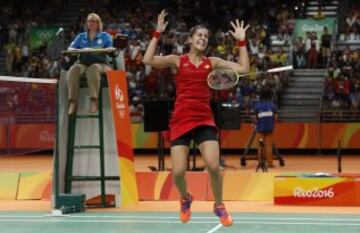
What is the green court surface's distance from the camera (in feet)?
42.9

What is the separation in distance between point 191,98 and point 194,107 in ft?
0.41

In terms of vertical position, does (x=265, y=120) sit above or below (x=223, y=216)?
below

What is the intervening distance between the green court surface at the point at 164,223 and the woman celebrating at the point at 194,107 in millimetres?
1665

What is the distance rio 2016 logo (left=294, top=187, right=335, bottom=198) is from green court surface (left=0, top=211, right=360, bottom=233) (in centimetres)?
151

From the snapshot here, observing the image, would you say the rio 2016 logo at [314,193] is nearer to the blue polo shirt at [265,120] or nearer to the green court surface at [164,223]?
the green court surface at [164,223]

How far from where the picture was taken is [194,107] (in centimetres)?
1139

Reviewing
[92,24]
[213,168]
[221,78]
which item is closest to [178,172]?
[213,168]

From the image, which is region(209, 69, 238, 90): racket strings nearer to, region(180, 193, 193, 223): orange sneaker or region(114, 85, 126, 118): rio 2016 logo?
region(180, 193, 193, 223): orange sneaker

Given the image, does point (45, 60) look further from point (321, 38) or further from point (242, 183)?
point (242, 183)

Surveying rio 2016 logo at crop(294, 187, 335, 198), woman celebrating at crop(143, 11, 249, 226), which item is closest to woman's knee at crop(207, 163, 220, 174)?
woman celebrating at crop(143, 11, 249, 226)

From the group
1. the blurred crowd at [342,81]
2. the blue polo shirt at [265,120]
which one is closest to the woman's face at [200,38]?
the blue polo shirt at [265,120]

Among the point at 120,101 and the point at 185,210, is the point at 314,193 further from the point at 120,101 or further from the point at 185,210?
the point at 185,210

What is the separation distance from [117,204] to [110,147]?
43.9 inches

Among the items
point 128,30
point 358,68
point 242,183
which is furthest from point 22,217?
point 128,30
